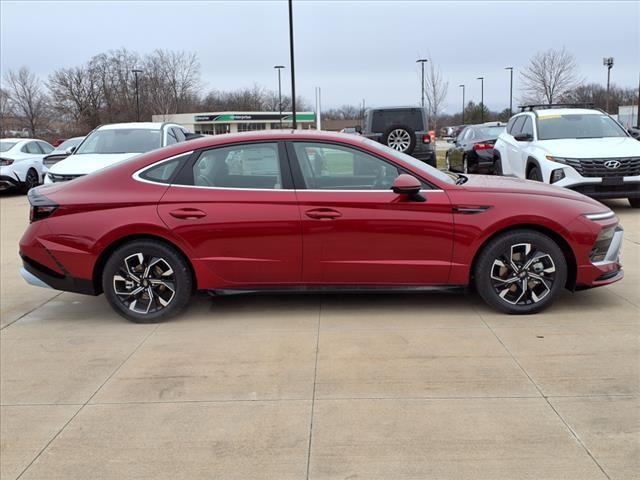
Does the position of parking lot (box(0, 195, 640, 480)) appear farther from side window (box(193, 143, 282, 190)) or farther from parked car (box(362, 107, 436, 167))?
parked car (box(362, 107, 436, 167))

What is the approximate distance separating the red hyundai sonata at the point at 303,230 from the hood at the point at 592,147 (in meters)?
4.64

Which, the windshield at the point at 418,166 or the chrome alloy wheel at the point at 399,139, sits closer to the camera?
the windshield at the point at 418,166

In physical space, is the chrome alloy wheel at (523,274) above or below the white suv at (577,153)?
below

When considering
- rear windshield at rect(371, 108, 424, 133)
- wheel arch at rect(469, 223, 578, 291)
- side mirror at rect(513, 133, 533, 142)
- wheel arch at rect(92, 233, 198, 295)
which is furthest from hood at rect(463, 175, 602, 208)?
rear windshield at rect(371, 108, 424, 133)

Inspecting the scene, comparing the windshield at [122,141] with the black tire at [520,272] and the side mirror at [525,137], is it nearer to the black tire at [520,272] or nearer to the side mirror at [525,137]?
the side mirror at [525,137]

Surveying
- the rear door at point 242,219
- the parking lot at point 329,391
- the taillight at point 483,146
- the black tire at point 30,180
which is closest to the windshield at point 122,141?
the parking lot at point 329,391

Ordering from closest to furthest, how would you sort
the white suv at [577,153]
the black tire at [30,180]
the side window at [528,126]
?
the white suv at [577,153] → the side window at [528,126] → the black tire at [30,180]

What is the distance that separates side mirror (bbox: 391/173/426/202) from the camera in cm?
459

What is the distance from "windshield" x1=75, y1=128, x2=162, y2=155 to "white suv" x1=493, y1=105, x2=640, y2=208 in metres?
6.42

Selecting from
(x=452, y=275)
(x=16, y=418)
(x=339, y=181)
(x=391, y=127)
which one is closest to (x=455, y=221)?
(x=452, y=275)

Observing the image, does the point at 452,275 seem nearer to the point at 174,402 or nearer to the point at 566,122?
the point at 174,402

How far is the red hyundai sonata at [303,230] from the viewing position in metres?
4.71

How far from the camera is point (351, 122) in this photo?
343ft

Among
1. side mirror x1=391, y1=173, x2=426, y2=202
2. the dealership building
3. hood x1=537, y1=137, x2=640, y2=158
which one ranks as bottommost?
side mirror x1=391, y1=173, x2=426, y2=202
